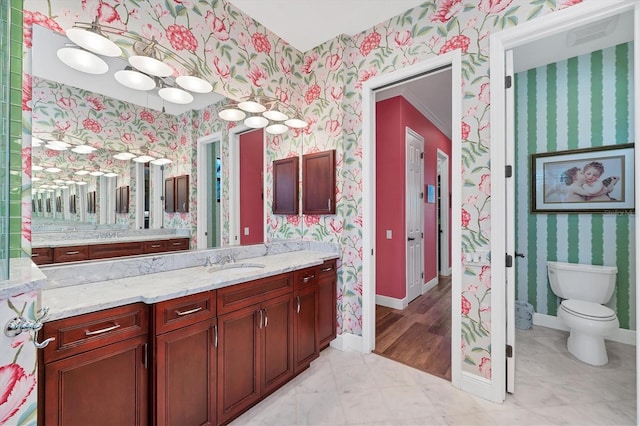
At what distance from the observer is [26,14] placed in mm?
1290

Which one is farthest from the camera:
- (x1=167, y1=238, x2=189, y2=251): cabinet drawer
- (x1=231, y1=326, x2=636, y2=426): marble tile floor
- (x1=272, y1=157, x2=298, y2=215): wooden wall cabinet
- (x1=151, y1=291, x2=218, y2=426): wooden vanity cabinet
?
(x1=272, y1=157, x2=298, y2=215): wooden wall cabinet

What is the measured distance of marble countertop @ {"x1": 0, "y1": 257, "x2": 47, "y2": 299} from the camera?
76 cm

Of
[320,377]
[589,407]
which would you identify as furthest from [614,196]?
[320,377]

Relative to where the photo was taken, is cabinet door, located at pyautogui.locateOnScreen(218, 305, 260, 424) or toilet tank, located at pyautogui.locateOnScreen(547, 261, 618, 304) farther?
toilet tank, located at pyautogui.locateOnScreen(547, 261, 618, 304)

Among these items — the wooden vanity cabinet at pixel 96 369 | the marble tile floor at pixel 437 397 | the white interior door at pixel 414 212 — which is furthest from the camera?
the white interior door at pixel 414 212

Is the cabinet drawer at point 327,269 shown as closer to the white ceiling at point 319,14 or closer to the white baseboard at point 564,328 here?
the white ceiling at point 319,14

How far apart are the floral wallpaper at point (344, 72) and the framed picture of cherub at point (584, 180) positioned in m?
1.76

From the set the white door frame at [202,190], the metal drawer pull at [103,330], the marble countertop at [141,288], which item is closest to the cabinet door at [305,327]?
the marble countertop at [141,288]

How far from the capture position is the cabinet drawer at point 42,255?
1.32 m

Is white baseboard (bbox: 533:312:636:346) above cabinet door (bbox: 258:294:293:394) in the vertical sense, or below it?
below

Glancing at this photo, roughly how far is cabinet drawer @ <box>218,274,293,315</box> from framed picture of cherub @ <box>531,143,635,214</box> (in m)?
2.95

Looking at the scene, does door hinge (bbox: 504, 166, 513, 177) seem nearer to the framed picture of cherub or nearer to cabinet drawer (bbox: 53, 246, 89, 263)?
the framed picture of cherub

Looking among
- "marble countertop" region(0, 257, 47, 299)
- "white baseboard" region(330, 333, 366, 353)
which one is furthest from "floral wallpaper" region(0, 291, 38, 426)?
"white baseboard" region(330, 333, 366, 353)

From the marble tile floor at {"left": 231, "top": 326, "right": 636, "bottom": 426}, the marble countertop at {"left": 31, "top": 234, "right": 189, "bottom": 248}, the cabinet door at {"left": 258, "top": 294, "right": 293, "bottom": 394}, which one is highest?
the marble countertop at {"left": 31, "top": 234, "right": 189, "bottom": 248}
